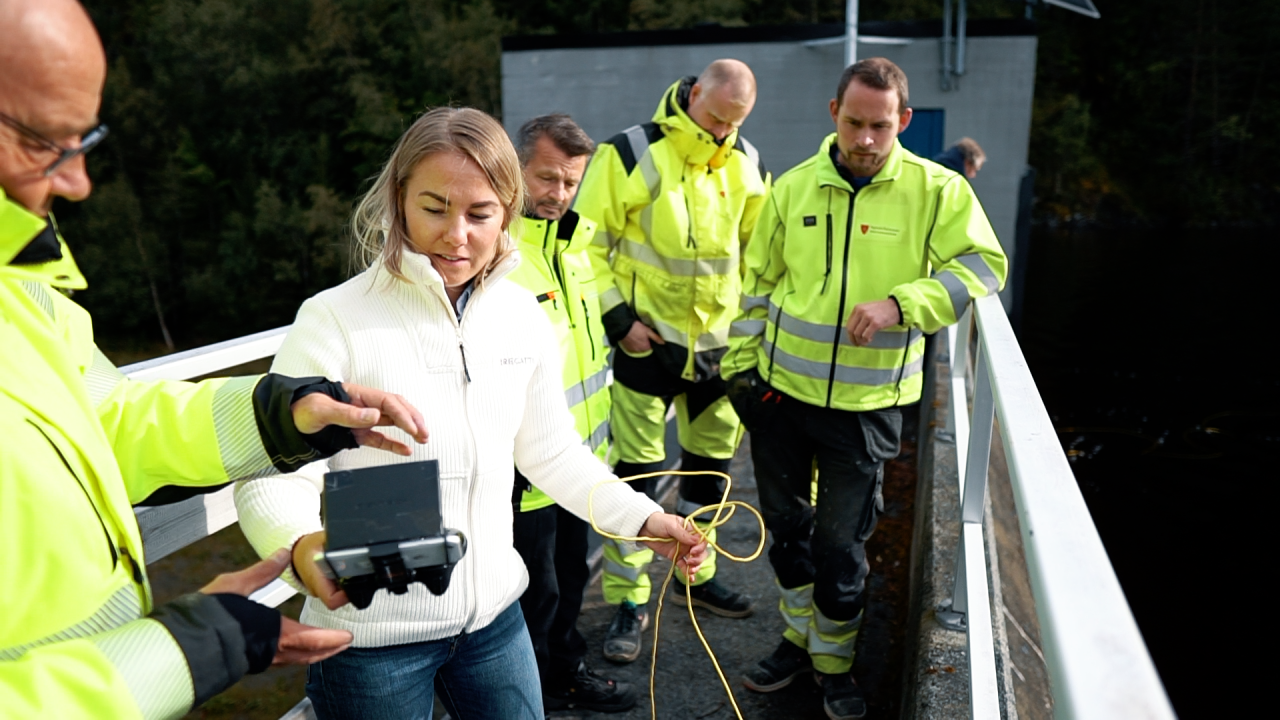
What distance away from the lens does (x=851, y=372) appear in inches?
112

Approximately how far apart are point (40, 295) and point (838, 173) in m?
2.19

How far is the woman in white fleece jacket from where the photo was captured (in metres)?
1.63

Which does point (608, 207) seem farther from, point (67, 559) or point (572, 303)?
point (67, 559)

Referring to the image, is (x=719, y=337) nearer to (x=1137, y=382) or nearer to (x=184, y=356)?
(x=184, y=356)

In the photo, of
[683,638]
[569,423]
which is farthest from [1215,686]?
[569,423]

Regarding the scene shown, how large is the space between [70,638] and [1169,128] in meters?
48.8

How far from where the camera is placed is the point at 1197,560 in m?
12.0

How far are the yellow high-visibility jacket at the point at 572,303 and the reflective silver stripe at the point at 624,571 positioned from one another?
592 mm

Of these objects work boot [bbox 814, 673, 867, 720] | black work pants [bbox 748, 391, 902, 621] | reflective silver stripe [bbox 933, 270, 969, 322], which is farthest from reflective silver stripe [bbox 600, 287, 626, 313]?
work boot [bbox 814, 673, 867, 720]

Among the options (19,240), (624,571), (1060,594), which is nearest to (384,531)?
(19,240)

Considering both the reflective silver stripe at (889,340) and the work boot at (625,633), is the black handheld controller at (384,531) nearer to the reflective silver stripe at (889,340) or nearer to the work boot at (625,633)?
the reflective silver stripe at (889,340)

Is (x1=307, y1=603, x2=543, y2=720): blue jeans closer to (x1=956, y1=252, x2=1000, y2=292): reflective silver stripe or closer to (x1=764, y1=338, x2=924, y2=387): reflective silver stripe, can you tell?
(x1=764, y1=338, x2=924, y2=387): reflective silver stripe

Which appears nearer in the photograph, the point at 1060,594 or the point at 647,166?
the point at 1060,594

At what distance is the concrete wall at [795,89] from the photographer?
43.8ft
